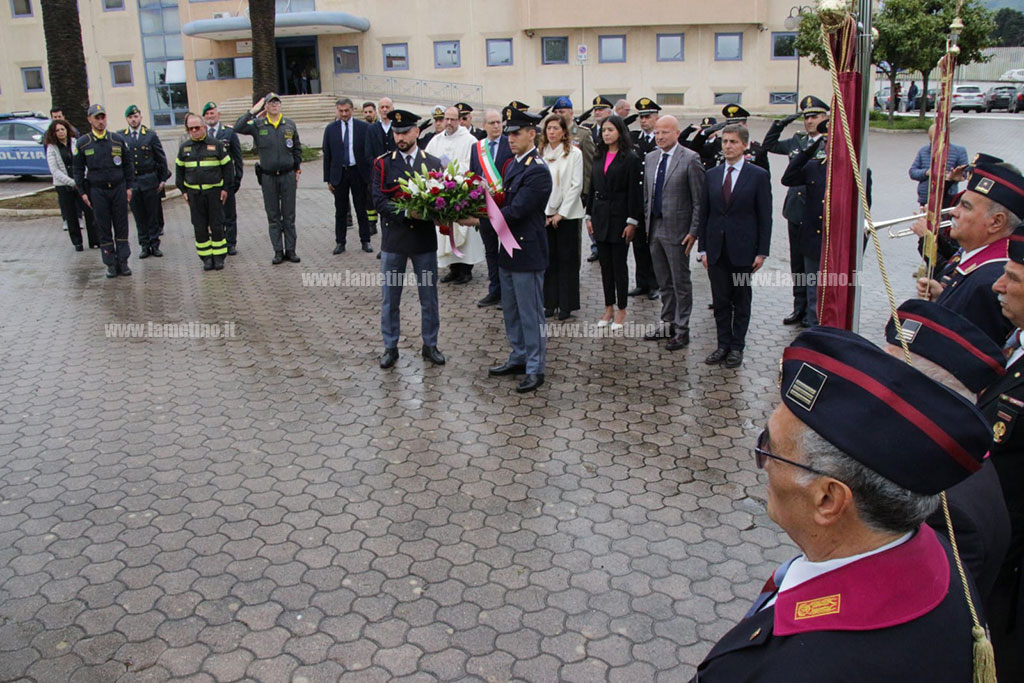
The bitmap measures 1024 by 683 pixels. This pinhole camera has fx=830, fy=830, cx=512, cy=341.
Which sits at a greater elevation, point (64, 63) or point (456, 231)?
point (64, 63)

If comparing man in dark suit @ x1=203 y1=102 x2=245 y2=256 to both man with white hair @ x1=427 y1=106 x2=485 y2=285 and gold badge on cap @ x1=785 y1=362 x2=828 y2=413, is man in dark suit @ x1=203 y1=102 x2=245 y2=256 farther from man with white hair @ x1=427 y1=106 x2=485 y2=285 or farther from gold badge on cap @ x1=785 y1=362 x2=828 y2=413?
gold badge on cap @ x1=785 y1=362 x2=828 y2=413

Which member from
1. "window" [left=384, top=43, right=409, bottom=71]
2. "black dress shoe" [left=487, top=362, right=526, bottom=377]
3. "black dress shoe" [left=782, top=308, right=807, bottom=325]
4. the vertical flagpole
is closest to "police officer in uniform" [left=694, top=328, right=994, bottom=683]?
the vertical flagpole

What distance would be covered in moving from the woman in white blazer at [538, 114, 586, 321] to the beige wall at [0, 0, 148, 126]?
116 feet

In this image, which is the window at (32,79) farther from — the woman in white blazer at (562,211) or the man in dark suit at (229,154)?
Answer: the woman in white blazer at (562,211)

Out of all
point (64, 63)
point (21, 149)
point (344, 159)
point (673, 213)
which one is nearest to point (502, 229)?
point (673, 213)

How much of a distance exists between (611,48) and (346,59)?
39.8 ft

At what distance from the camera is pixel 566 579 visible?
4.26 m

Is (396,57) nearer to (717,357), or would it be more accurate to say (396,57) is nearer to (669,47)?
(669,47)

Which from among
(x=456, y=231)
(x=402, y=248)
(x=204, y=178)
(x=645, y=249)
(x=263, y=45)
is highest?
(x=263, y=45)

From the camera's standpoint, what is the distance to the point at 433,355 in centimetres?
773

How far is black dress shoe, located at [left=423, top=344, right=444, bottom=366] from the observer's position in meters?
7.71

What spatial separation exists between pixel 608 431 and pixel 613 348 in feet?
6.75

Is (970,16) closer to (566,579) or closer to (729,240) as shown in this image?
(729,240)

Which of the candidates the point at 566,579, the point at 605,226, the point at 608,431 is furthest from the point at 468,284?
the point at 566,579
